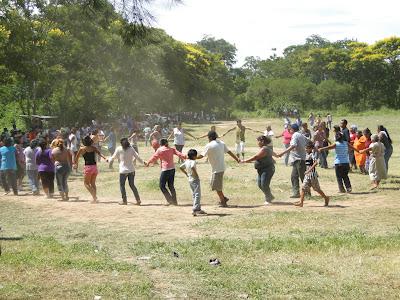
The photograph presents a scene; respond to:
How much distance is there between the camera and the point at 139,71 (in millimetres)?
42469

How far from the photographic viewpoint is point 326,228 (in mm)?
9766

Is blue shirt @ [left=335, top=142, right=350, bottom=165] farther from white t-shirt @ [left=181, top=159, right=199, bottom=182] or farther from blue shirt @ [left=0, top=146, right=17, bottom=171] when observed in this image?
blue shirt @ [left=0, top=146, right=17, bottom=171]

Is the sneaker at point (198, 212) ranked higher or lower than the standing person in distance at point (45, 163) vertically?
lower

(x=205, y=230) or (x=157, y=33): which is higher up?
(x=157, y=33)

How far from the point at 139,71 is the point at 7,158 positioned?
28.3 m

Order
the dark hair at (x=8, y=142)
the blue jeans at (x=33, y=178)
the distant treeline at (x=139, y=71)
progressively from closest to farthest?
the dark hair at (x=8, y=142)
the blue jeans at (x=33, y=178)
the distant treeline at (x=139, y=71)

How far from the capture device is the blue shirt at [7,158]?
14782mm

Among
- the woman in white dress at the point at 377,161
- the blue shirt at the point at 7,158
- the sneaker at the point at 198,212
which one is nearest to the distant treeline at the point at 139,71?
the sneaker at the point at 198,212

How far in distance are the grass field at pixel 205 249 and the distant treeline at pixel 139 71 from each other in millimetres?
3131

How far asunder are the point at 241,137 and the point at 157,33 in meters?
12.5

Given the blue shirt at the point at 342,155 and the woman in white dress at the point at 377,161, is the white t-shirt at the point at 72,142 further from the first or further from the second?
the woman in white dress at the point at 377,161

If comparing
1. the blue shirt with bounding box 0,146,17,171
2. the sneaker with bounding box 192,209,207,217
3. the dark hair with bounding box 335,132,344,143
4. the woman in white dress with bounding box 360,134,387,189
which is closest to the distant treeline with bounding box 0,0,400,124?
the sneaker with bounding box 192,209,207,217

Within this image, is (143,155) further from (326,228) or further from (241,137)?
(326,228)

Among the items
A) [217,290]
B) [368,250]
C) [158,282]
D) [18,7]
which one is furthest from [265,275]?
[18,7]
